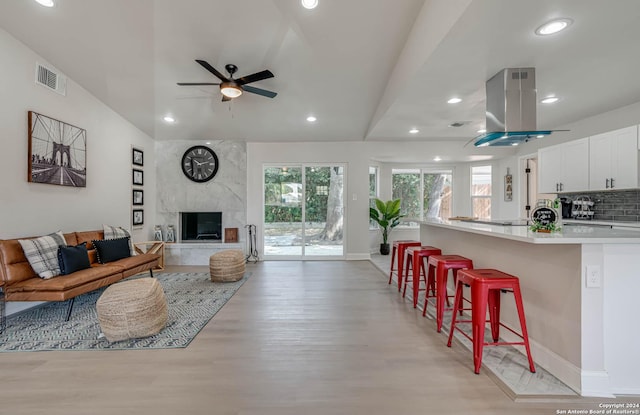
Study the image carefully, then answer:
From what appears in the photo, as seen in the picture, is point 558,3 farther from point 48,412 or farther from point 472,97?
point 48,412

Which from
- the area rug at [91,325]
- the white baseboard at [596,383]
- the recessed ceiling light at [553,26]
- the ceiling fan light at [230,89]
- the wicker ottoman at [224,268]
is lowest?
the area rug at [91,325]

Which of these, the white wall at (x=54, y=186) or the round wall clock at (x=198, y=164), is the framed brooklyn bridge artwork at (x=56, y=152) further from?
the round wall clock at (x=198, y=164)

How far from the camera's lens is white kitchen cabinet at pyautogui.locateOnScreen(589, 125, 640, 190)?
3.69 meters

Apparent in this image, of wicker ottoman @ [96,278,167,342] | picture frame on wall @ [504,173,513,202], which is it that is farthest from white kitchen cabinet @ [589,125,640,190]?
wicker ottoman @ [96,278,167,342]

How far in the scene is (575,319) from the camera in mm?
1909

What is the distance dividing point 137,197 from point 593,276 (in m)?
6.50

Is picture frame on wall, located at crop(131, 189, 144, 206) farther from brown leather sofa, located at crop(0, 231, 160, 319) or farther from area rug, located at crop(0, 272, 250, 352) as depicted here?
brown leather sofa, located at crop(0, 231, 160, 319)

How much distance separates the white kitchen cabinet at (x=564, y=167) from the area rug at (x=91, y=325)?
5.40 metres

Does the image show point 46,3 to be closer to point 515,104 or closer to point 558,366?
point 515,104

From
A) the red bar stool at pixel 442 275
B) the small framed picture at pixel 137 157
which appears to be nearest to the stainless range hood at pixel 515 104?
the red bar stool at pixel 442 275

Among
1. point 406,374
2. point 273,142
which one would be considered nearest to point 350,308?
point 406,374

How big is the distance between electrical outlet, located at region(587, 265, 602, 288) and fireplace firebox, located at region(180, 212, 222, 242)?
5.89m

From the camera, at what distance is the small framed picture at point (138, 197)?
5519 millimetres

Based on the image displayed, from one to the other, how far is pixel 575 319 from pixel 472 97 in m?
2.66
